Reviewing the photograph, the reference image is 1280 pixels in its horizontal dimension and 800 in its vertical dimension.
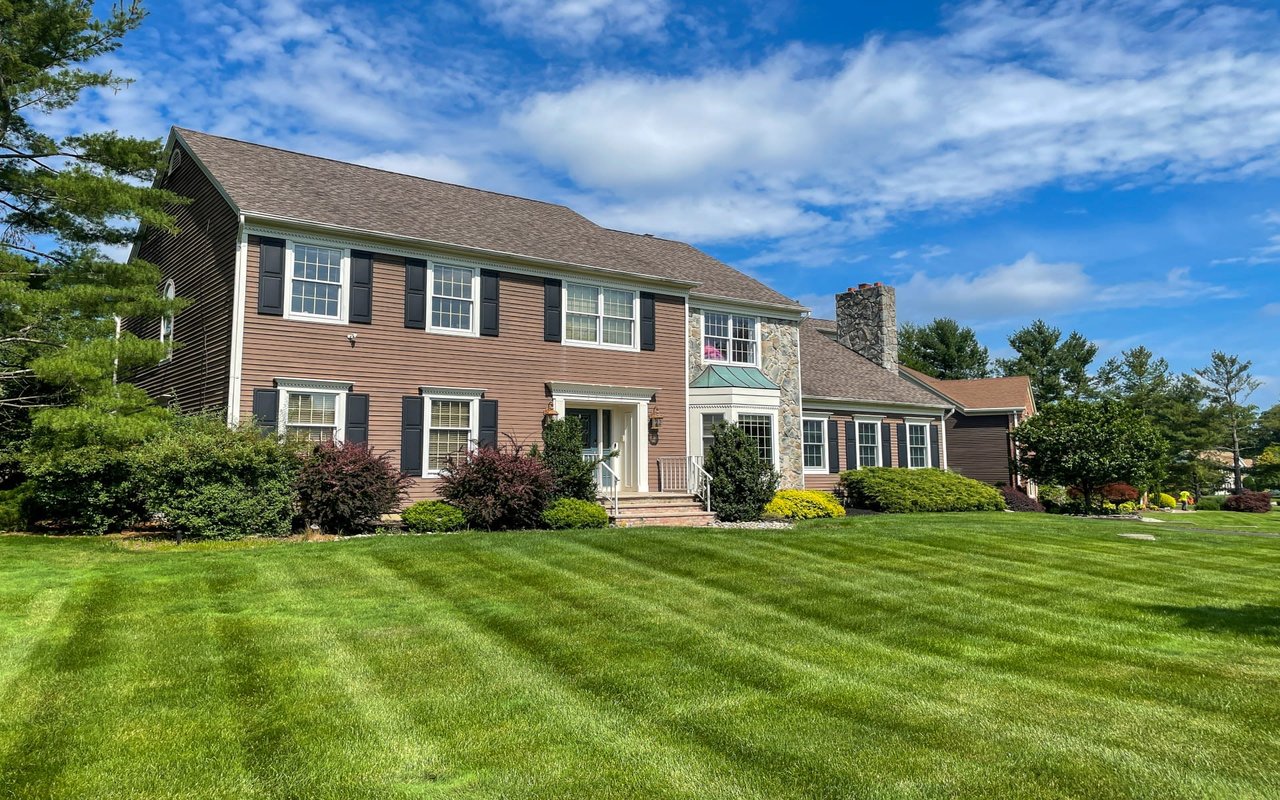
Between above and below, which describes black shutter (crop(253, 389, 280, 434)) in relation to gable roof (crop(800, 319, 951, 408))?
below

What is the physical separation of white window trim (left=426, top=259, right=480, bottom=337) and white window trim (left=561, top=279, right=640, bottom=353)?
2.11m

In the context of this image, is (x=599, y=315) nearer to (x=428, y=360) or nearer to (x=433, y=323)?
(x=433, y=323)

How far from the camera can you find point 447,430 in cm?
1605

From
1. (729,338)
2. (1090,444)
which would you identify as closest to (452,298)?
(729,338)

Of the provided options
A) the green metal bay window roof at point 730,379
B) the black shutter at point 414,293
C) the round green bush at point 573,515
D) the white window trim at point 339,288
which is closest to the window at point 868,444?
the green metal bay window roof at point 730,379

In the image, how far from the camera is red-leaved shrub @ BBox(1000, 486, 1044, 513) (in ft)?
86.0

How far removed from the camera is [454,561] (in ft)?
32.9

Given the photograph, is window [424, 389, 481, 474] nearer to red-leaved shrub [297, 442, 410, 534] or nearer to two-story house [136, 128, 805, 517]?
two-story house [136, 128, 805, 517]

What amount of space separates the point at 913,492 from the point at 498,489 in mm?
13436

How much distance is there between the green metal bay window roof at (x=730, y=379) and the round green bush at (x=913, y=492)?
446 centimetres

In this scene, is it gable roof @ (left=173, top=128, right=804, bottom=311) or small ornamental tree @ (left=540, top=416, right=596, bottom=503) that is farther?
small ornamental tree @ (left=540, top=416, right=596, bottom=503)

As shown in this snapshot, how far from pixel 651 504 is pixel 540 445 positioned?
2823mm

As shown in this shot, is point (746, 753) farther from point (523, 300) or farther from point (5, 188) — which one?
point (5, 188)

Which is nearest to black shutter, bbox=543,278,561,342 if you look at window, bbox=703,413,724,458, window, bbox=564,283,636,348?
window, bbox=564,283,636,348
